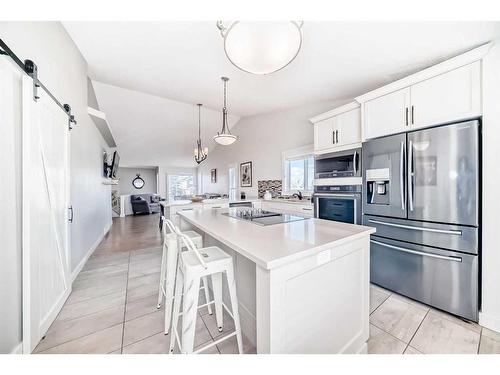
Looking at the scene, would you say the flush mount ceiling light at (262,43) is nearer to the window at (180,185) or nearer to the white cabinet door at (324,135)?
the white cabinet door at (324,135)

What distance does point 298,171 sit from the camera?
168 inches

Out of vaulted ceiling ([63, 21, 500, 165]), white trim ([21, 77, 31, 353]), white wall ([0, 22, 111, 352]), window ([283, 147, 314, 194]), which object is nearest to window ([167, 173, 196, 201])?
vaulted ceiling ([63, 21, 500, 165])

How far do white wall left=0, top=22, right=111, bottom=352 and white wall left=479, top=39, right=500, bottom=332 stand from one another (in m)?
3.31

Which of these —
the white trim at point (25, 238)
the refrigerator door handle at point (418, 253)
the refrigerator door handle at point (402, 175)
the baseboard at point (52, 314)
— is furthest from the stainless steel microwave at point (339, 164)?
the baseboard at point (52, 314)

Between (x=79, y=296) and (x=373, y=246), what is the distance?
319cm

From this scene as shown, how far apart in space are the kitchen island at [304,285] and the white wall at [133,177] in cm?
963

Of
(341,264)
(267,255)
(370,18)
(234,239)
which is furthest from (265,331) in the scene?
(370,18)

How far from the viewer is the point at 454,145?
1.72 metres

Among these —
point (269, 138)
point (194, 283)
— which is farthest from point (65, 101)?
point (269, 138)

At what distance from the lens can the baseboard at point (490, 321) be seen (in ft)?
5.10

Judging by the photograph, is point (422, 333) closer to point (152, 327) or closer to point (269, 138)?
point (152, 327)

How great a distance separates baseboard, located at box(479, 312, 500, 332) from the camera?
1554mm

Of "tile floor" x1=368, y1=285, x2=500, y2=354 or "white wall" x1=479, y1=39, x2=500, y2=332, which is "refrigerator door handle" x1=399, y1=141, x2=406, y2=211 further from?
"tile floor" x1=368, y1=285, x2=500, y2=354

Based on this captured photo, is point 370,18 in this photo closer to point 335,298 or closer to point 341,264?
point 341,264
